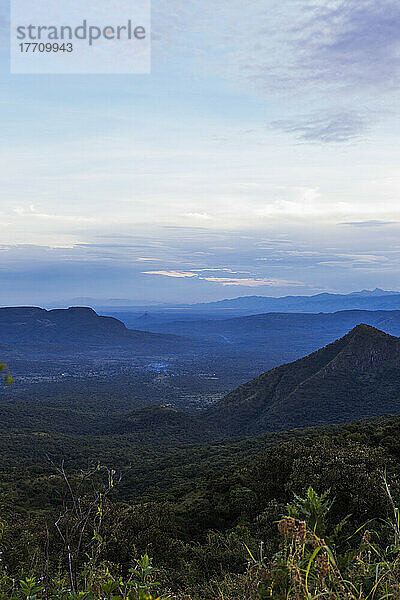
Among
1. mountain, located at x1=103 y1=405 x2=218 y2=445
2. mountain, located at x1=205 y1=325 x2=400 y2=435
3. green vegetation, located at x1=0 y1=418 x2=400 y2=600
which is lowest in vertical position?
mountain, located at x1=103 y1=405 x2=218 y2=445

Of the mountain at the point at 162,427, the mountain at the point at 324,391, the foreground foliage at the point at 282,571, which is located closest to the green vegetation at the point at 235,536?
the foreground foliage at the point at 282,571

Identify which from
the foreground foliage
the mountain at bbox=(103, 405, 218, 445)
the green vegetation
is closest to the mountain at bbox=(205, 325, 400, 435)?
the mountain at bbox=(103, 405, 218, 445)

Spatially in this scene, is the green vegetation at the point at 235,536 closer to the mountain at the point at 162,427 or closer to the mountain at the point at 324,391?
the mountain at the point at 162,427

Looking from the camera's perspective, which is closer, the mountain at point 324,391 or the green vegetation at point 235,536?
the green vegetation at point 235,536

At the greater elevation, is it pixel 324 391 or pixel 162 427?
pixel 324 391

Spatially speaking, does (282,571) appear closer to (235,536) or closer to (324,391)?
(235,536)

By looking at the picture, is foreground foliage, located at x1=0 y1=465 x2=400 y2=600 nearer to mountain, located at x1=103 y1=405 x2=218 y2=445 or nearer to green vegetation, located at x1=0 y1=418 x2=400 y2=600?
green vegetation, located at x1=0 y1=418 x2=400 y2=600

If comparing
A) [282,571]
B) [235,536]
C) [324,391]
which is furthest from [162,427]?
[282,571]

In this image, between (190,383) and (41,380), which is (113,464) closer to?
(190,383)
